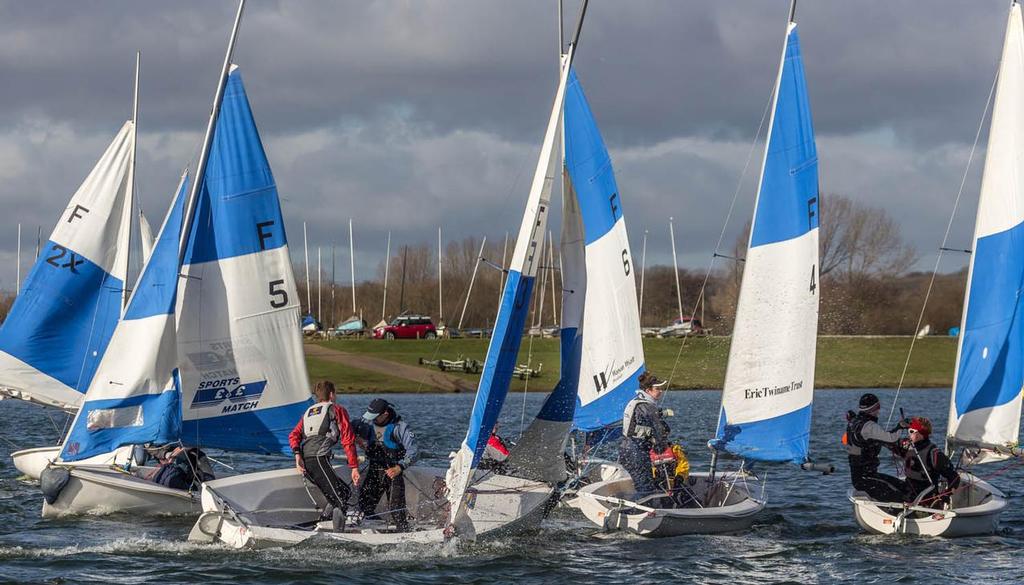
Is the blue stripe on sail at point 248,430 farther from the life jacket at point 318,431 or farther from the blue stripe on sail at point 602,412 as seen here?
the blue stripe on sail at point 602,412

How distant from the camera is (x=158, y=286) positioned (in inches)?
672

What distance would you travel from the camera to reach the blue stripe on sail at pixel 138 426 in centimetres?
1706

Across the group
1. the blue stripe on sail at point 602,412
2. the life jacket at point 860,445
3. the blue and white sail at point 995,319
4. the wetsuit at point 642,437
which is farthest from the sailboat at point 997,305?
the blue stripe on sail at point 602,412

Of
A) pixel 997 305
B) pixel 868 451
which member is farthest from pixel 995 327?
pixel 868 451

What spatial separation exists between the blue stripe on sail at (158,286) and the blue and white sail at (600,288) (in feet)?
18.1

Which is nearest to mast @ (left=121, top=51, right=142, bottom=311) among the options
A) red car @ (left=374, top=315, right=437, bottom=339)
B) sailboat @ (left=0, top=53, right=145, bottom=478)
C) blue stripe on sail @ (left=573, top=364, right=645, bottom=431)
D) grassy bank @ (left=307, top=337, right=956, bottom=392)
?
sailboat @ (left=0, top=53, right=145, bottom=478)

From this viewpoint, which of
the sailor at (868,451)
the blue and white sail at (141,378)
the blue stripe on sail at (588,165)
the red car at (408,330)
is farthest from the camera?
the red car at (408,330)

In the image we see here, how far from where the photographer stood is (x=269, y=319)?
59.0ft

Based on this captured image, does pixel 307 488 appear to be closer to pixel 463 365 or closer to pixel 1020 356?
pixel 1020 356

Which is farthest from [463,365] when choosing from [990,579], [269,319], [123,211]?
[990,579]

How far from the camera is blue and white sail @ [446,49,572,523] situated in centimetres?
1497

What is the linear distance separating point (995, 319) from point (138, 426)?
1084 centimetres

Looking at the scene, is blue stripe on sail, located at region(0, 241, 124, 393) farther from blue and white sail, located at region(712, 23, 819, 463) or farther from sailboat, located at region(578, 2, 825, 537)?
blue and white sail, located at region(712, 23, 819, 463)

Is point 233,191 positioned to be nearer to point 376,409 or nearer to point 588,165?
point 376,409
